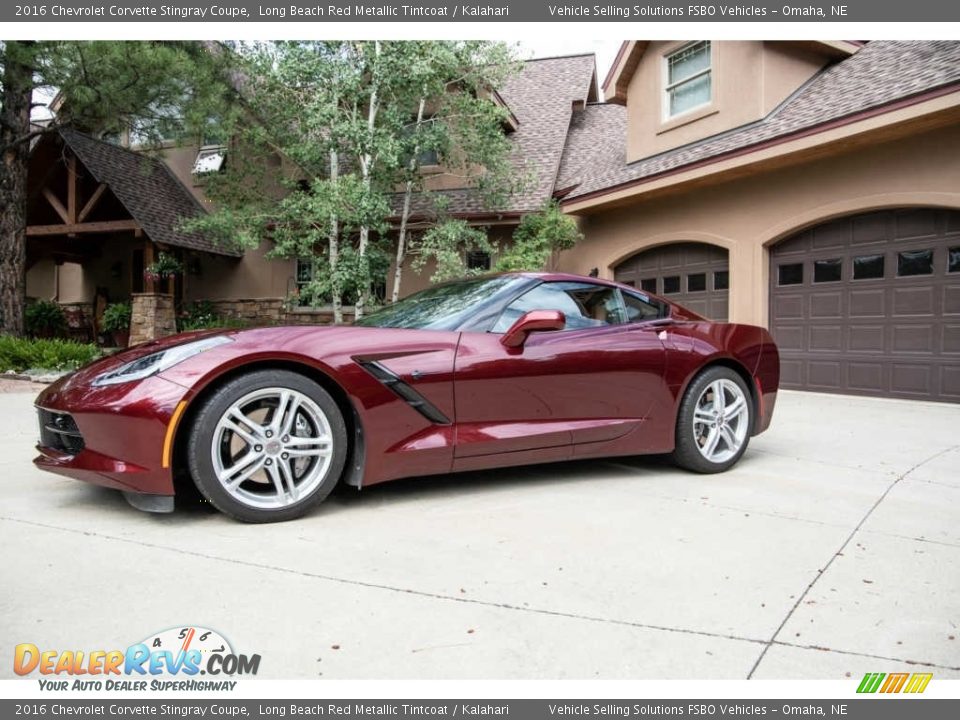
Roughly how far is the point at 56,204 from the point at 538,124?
10.8 m

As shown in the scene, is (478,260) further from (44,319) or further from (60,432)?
(60,432)

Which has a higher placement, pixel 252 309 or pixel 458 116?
pixel 458 116

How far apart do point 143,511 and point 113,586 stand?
880mm

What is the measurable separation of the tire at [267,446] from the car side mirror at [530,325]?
0.96m

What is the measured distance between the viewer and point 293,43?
10.4 meters

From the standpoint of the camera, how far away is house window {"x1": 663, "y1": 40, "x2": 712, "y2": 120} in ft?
36.8

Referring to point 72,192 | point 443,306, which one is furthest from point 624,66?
point 72,192

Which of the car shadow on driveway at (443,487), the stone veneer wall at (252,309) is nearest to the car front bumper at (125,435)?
the car shadow on driveway at (443,487)

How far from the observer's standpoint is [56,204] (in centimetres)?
1502

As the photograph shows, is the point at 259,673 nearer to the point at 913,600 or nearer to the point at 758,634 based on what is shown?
the point at 758,634

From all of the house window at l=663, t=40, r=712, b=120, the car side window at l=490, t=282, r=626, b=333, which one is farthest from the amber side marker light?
the house window at l=663, t=40, r=712, b=120

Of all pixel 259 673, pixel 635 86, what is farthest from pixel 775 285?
pixel 259 673

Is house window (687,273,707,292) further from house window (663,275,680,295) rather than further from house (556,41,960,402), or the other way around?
house window (663,275,680,295)

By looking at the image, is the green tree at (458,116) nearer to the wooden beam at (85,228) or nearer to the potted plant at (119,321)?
the wooden beam at (85,228)
